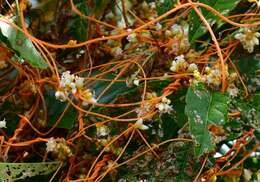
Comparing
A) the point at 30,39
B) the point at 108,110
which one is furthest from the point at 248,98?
the point at 30,39

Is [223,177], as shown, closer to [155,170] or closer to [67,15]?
[155,170]

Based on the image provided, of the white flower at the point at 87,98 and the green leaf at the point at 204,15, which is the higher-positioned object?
the green leaf at the point at 204,15

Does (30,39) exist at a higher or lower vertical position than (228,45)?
higher

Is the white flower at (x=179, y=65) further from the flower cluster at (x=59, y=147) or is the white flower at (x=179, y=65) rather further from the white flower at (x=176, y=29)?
the flower cluster at (x=59, y=147)

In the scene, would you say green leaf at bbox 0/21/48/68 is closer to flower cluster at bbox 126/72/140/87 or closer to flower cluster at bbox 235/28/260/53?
flower cluster at bbox 126/72/140/87

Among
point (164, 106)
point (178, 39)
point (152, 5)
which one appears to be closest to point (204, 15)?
point (178, 39)

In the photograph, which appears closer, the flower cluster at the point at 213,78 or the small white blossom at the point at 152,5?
the flower cluster at the point at 213,78

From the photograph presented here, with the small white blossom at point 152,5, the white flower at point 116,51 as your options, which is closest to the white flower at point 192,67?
the white flower at point 116,51

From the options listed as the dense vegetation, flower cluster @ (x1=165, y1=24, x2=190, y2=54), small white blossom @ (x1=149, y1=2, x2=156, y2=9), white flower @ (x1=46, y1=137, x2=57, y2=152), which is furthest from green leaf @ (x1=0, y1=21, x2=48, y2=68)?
small white blossom @ (x1=149, y1=2, x2=156, y2=9)
